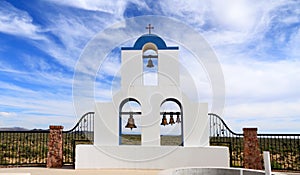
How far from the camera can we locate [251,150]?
25.7 feet

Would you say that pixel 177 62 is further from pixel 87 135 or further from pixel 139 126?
pixel 87 135

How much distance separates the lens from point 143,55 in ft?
27.5

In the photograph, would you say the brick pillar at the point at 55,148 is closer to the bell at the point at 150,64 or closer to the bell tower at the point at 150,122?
the bell tower at the point at 150,122

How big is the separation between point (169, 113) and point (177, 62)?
58.9 inches

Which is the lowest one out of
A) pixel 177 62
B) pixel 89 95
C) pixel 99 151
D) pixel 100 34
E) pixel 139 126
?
pixel 99 151

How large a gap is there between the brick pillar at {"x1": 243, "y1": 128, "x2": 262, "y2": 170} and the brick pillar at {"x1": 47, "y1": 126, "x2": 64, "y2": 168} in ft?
17.5

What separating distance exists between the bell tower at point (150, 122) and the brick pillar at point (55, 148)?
75 centimetres

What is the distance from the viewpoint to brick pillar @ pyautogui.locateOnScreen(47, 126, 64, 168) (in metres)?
8.29

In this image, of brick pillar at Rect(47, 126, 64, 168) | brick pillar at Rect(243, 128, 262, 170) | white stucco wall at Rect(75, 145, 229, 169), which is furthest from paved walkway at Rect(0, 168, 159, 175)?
brick pillar at Rect(243, 128, 262, 170)

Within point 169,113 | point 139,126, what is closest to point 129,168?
point 139,126

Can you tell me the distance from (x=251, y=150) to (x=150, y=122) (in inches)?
114

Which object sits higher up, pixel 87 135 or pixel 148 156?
pixel 87 135

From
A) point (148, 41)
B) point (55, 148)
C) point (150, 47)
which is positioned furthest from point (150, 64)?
point (55, 148)

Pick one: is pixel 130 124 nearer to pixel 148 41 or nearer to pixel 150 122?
pixel 150 122
